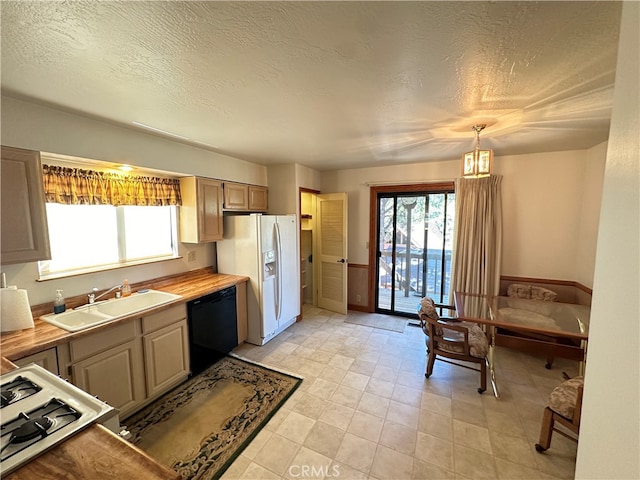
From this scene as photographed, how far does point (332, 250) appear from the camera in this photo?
4348 mm

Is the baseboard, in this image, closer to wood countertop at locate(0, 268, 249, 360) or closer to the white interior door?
the white interior door

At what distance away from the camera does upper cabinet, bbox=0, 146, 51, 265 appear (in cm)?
164

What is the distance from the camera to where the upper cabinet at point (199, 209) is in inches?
116

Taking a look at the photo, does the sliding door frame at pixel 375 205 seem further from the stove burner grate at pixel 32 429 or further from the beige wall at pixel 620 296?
the stove burner grate at pixel 32 429

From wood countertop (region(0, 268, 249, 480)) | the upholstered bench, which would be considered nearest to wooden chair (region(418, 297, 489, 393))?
the upholstered bench

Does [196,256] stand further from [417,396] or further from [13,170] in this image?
[417,396]

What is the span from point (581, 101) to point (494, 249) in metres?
2.04

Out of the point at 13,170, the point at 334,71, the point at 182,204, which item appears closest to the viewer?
the point at 334,71

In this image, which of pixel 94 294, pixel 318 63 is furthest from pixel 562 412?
pixel 94 294

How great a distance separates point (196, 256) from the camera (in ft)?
10.8

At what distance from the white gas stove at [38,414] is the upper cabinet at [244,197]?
239 centimetres

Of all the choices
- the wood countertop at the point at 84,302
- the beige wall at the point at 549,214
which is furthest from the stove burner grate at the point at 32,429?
the beige wall at the point at 549,214

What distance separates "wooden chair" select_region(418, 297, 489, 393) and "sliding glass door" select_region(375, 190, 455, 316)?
4.24 ft

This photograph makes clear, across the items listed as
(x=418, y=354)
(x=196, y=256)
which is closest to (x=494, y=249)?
(x=418, y=354)
